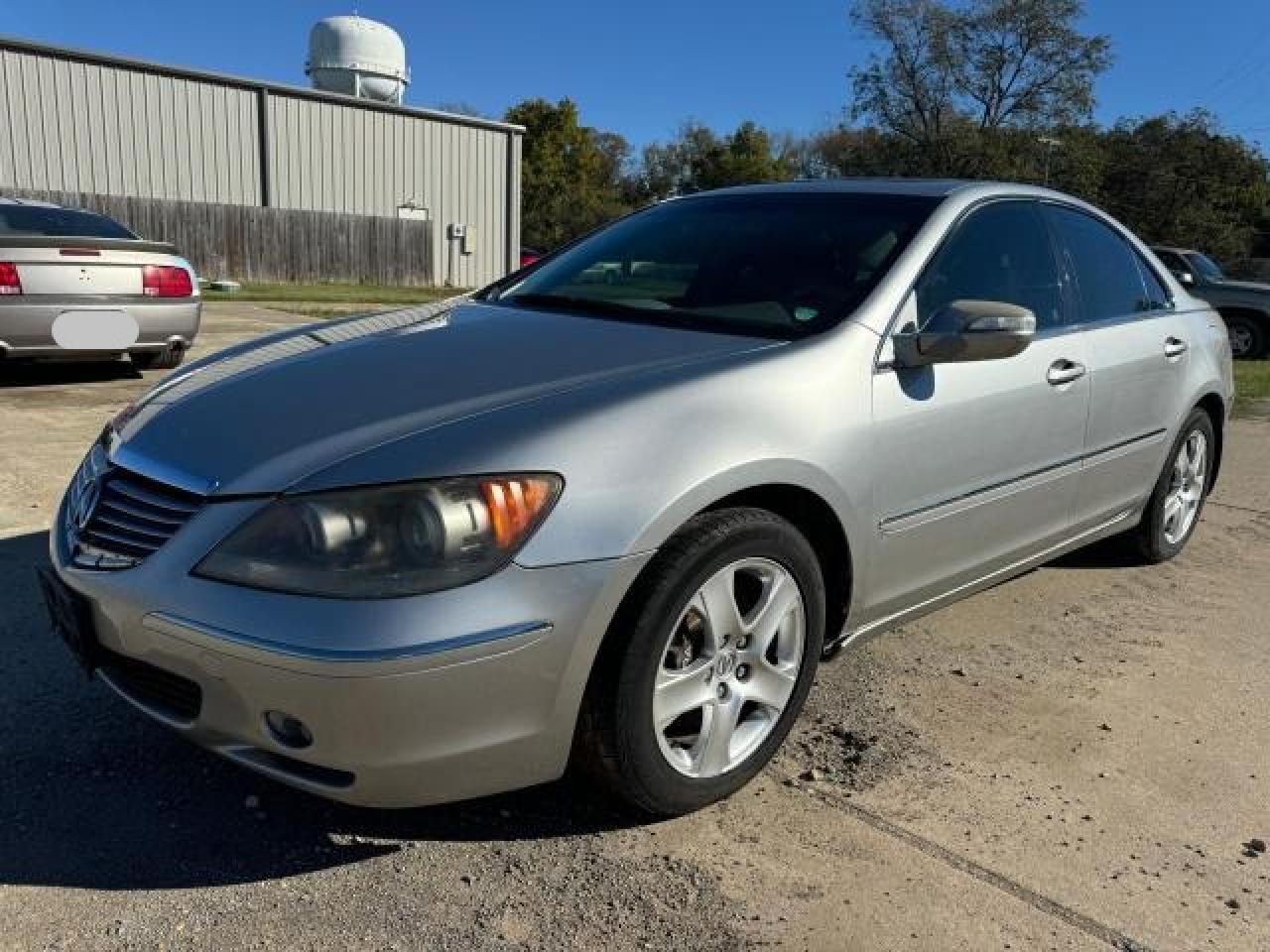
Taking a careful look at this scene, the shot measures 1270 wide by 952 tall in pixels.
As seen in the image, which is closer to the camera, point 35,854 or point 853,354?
point 35,854

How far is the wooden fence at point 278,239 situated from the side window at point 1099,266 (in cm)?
2408

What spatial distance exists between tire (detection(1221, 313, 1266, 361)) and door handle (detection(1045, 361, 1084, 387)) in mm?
13760

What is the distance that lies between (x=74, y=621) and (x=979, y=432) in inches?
96.5

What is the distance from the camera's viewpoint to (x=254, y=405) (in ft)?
8.50

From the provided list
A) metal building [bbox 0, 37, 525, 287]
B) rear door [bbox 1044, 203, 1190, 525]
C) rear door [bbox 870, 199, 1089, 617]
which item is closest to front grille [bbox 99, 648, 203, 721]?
rear door [bbox 870, 199, 1089, 617]

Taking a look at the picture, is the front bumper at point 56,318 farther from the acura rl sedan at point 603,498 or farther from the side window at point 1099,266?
the side window at point 1099,266

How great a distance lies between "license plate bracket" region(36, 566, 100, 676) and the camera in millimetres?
2375

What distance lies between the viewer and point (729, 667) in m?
2.61

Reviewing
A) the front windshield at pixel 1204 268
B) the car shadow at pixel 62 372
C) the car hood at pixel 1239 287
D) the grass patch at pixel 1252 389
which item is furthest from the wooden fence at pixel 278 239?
the grass patch at pixel 1252 389

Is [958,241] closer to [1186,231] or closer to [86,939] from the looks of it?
[86,939]

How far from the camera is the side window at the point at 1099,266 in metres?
3.92

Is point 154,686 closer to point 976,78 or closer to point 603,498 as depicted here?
point 603,498

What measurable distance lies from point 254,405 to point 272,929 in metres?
1.18

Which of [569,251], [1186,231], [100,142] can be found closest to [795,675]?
[569,251]
